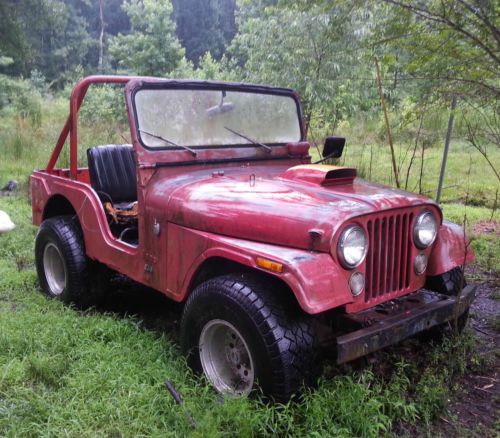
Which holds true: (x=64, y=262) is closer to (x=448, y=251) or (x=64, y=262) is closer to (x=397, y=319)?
(x=397, y=319)

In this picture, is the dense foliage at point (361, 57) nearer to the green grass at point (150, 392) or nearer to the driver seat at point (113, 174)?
the driver seat at point (113, 174)

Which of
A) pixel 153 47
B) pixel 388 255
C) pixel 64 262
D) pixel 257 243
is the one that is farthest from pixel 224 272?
pixel 153 47

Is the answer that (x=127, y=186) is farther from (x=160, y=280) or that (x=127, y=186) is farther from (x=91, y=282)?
(x=160, y=280)

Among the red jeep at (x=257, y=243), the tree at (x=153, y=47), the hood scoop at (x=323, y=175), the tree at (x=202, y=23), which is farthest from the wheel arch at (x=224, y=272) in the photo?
the tree at (x=202, y=23)

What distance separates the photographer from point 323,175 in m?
3.02

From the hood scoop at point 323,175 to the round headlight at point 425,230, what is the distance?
482 millimetres

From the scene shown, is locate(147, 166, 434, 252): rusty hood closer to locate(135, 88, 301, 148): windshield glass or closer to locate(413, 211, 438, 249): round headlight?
locate(413, 211, 438, 249): round headlight

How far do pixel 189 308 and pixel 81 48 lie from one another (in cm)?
3401

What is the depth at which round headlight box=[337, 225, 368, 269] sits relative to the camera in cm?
250

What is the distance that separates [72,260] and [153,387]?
154cm

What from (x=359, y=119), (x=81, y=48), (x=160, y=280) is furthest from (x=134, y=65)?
(x=160, y=280)

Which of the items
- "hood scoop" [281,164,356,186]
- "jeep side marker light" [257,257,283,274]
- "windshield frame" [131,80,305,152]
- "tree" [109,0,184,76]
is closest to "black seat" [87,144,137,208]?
"windshield frame" [131,80,305,152]

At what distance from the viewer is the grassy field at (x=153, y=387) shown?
8.11 feet

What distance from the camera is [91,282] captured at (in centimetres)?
400
